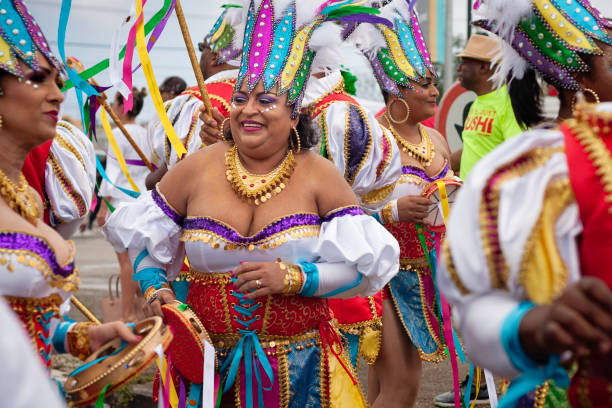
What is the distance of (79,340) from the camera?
2.61 metres

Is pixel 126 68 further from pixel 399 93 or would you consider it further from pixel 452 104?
pixel 452 104

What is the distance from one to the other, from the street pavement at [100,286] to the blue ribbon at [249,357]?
2.85m

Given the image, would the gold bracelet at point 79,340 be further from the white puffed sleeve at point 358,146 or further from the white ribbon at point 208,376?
the white puffed sleeve at point 358,146

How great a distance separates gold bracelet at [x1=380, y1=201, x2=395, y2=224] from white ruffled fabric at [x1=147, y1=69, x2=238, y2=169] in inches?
44.8

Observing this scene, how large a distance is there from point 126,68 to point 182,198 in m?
0.78

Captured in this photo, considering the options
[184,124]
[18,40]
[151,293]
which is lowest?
[151,293]

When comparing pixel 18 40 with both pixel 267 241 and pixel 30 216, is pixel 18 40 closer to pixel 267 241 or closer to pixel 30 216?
pixel 30 216

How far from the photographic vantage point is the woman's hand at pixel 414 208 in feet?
15.9

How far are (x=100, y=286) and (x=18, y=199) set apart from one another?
30.2ft

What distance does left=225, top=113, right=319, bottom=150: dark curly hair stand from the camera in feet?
11.5

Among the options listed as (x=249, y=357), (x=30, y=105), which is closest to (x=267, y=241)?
(x=249, y=357)

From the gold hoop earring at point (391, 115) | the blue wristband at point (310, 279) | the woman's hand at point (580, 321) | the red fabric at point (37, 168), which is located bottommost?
the blue wristband at point (310, 279)

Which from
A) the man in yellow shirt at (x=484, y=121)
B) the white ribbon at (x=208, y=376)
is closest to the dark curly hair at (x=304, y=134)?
the white ribbon at (x=208, y=376)

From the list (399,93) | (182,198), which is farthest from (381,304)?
(182,198)
